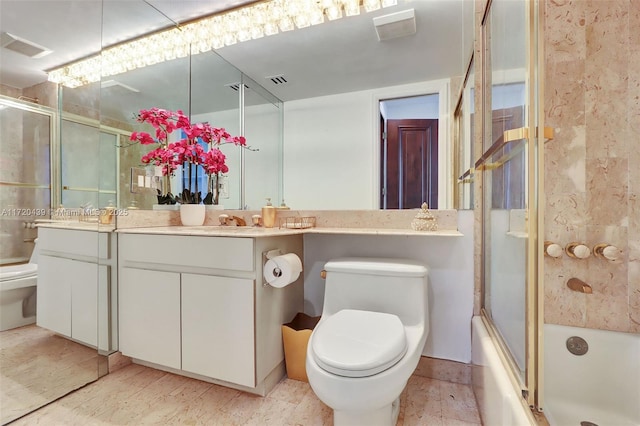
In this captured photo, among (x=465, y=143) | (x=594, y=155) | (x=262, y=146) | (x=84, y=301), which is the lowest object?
(x=84, y=301)

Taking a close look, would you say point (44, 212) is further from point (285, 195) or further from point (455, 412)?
point (455, 412)

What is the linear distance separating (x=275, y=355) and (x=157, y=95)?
187 cm

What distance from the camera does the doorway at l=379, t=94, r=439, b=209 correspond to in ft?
5.06

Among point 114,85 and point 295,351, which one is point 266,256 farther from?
point 114,85

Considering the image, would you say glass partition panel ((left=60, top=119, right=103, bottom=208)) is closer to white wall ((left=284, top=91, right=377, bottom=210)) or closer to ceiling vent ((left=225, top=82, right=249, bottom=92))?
ceiling vent ((left=225, top=82, right=249, bottom=92))

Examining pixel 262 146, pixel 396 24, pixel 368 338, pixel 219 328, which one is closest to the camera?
pixel 368 338

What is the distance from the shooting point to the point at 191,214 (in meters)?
1.90

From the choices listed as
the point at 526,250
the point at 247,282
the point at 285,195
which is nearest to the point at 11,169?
the point at 247,282

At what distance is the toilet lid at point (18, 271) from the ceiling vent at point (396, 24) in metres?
2.20

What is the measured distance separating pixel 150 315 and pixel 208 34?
189 centimetres

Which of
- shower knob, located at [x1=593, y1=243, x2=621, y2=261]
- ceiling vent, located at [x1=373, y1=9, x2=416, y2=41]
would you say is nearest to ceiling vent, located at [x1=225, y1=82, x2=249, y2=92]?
ceiling vent, located at [x1=373, y1=9, x2=416, y2=41]

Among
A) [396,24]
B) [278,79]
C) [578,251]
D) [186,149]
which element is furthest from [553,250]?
[186,149]

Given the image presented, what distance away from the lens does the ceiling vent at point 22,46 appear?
4.18 ft

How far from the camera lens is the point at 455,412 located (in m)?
1.26
